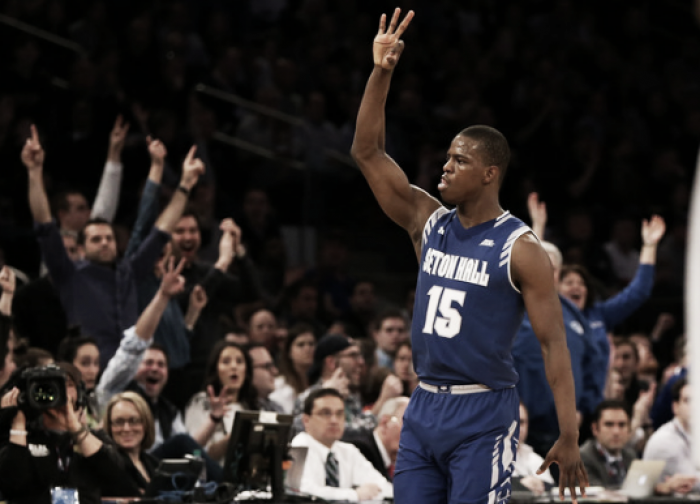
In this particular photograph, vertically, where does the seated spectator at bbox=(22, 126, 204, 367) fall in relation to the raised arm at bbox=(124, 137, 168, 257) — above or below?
below

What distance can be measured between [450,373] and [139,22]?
7616 millimetres

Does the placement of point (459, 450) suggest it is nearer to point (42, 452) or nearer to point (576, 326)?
point (42, 452)

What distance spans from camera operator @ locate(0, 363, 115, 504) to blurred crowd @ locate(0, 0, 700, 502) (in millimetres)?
857

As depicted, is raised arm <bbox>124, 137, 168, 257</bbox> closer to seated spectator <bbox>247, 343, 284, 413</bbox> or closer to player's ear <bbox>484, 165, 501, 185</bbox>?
seated spectator <bbox>247, 343, 284, 413</bbox>

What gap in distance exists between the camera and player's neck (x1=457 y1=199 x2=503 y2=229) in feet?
15.3

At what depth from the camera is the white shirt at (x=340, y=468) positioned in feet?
23.8

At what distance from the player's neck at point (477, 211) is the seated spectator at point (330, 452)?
2945mm

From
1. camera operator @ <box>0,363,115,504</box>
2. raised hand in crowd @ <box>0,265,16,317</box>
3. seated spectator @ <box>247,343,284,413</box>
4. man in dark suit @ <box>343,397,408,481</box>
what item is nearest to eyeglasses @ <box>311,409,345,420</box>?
man in dark suit @ <box>343,397,408,481</box>

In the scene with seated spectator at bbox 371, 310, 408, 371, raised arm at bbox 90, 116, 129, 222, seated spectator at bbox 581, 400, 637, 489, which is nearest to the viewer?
seated spectator at bbox 581, 400, 637, 489

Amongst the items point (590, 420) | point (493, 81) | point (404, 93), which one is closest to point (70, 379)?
point (590, 420)

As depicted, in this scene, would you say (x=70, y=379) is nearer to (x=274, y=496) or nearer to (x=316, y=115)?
(x=274, y=496)

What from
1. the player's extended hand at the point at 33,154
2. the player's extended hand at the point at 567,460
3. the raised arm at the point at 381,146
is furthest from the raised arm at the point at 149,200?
the player's extended hand at the point at 567,460

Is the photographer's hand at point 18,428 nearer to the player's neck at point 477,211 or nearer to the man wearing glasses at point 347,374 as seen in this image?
the player's neck at point 477,211

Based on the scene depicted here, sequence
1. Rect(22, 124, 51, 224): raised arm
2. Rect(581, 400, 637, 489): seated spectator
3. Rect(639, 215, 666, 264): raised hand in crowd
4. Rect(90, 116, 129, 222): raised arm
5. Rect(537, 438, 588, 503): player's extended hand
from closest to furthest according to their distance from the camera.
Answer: Rect(537, 438, 588, 503): player's extended hand → Rect(22, 124, 51, 224): raised arm → Rect(581, 400, 637, 489): seated spectator → Rect(90, 116, 129, 222): raised arm → Rect(639, 215, 666, 264): raised hand in crowd
